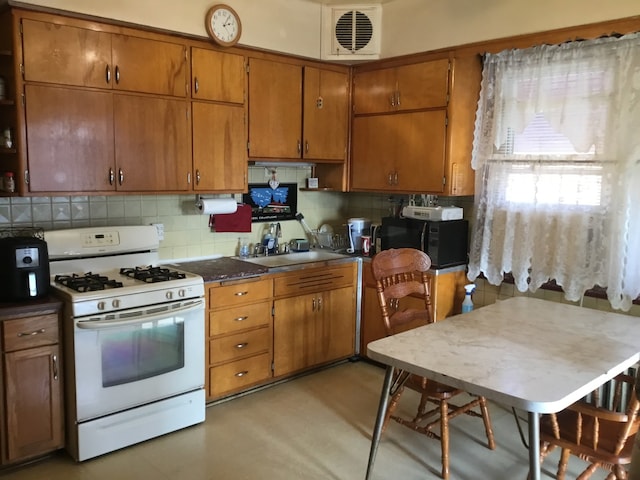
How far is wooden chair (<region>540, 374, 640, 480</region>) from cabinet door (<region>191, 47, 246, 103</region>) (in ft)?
8.70

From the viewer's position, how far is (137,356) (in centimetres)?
294

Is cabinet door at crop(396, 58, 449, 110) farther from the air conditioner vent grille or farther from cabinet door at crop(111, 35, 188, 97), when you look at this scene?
cabinet door at crop(111, 35, 188, 97)

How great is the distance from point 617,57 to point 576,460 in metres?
2.25

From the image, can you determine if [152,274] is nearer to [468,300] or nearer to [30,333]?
[30,333]

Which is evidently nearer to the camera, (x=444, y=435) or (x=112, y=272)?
(x=444, y=435)

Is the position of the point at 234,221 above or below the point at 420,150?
below

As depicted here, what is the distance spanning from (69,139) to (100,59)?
0.48 meters

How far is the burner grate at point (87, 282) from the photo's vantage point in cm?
283

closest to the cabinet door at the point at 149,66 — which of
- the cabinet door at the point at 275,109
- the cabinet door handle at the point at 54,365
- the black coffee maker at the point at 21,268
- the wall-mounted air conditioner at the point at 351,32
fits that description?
the cabinet door at the point at 275,109

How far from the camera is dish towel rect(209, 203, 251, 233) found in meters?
3.95

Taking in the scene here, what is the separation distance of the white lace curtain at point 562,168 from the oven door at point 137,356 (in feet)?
6.74

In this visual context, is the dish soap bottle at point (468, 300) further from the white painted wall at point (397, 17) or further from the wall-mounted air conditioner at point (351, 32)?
the wall-mounted air conditioner at point (351, 32)

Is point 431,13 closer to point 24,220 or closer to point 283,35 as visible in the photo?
point 283,35

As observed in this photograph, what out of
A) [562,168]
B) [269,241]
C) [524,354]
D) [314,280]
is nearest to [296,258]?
[269,241]
